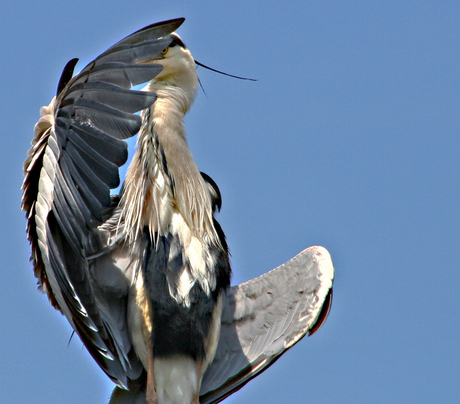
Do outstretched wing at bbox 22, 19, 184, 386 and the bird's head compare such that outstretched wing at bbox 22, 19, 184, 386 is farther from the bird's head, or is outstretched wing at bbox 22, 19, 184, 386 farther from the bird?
the bird's head

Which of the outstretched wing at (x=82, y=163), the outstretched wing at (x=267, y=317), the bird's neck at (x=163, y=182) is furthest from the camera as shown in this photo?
the outstretched wing at (x=267, y=317)

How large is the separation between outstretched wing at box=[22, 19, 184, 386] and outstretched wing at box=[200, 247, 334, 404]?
1.05m

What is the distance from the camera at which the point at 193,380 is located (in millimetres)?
4680

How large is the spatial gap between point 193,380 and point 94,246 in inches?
41.0

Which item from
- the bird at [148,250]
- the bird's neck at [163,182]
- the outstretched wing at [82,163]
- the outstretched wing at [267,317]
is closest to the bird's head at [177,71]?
the bird at [148,250]

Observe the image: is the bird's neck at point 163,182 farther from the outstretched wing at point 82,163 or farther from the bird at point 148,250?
the outstretched wing at point 82,163

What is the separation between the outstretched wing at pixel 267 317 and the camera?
16.5 ft

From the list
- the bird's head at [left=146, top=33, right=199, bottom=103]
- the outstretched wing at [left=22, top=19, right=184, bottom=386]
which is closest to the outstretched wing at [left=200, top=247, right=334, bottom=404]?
the outstretched wing at [left=22, top=19, right=184, bottom=386]

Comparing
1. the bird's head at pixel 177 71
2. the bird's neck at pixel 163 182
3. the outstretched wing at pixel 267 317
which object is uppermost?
the bird's head at pixel 177 71

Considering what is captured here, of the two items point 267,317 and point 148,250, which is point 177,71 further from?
point 267,317

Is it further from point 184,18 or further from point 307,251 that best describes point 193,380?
point 184,18

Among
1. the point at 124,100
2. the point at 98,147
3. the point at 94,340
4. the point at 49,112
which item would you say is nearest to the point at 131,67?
the point at 124,100

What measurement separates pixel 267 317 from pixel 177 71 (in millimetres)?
1794

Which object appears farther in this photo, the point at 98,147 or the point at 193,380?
the point at 193,380
